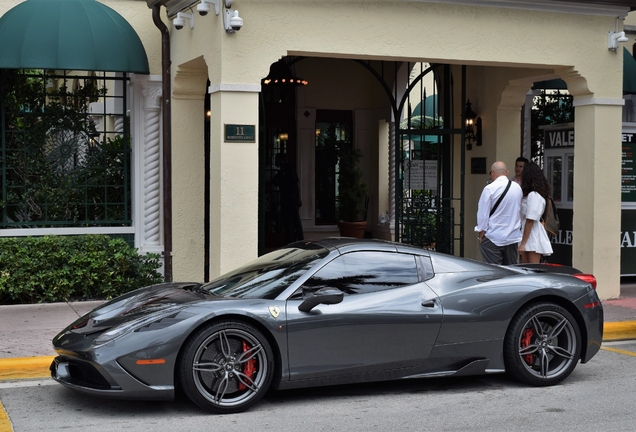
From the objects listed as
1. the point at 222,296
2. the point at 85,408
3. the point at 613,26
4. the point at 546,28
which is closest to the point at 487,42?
the point at 546,28

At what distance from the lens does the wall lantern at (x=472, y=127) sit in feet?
46.6

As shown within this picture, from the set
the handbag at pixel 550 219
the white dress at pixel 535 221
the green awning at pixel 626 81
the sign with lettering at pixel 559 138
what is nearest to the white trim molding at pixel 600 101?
the green awning at pixel 626 81

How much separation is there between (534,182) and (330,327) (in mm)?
5063

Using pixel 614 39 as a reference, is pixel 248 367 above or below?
below

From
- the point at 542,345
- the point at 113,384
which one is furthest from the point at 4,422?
the point at 542,345

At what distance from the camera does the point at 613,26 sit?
11453 millimetres

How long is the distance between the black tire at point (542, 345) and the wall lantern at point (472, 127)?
24.3 ft

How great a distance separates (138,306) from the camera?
6.52 m

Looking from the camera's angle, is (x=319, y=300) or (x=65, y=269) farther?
(x=65, y=269)

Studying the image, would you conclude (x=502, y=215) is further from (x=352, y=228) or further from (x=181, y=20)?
(x=352, y=228)

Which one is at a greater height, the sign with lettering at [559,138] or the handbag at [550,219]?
the sign with lettering at [559,138]

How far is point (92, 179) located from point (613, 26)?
24.7 ft

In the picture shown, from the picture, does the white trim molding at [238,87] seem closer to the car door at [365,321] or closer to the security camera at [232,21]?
the security camera at [232,21]

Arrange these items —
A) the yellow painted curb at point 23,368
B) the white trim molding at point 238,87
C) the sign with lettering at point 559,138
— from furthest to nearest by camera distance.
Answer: the sign with lettering at point 559,138 < the white trim molding at point 238,87 < the yellow painted curb at point 23,368
